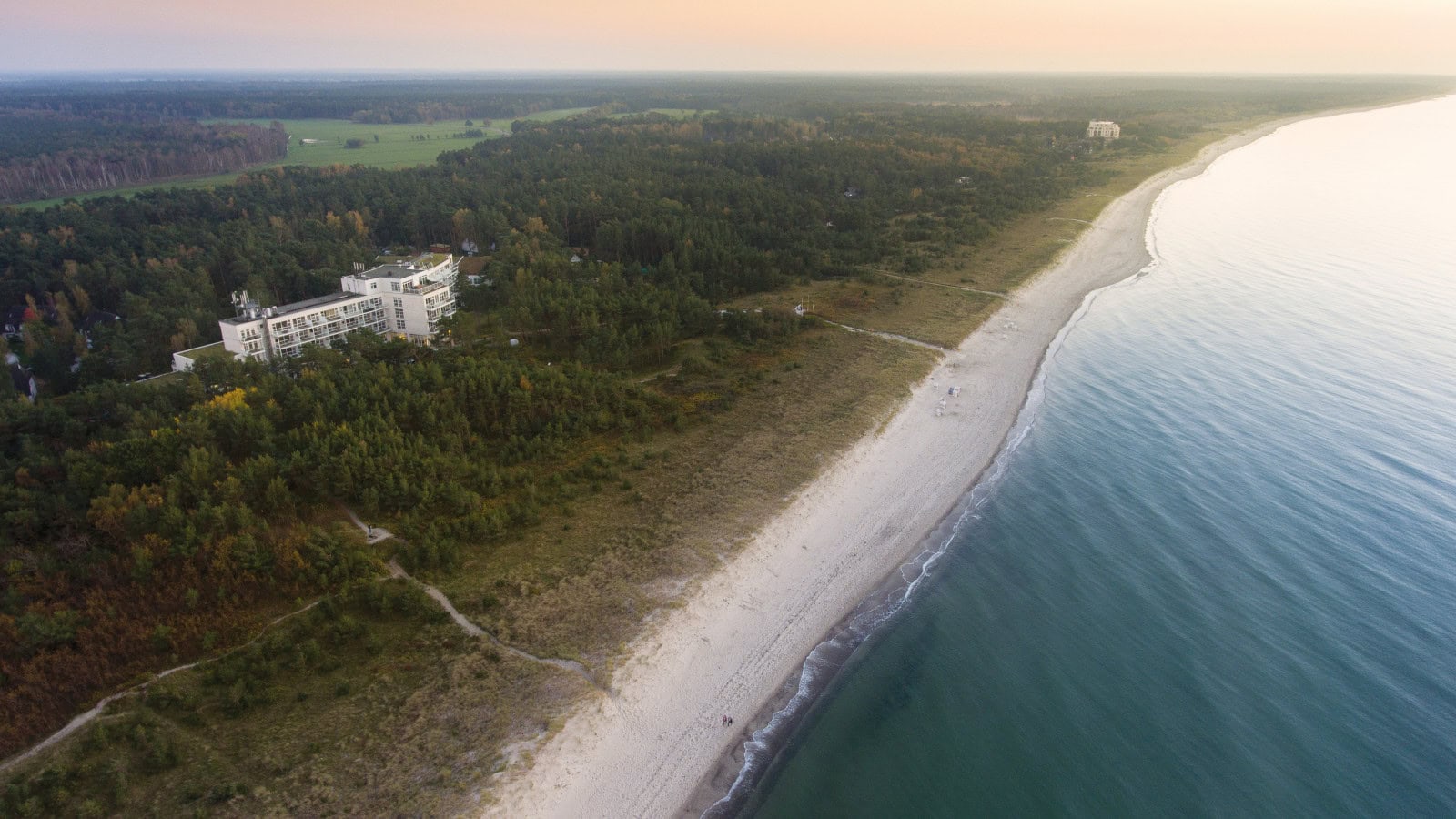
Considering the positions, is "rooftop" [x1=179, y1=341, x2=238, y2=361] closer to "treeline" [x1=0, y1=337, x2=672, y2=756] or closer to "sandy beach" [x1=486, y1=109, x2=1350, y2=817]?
"treeline" [x1=0, y1=337, x2=672, y2=756]

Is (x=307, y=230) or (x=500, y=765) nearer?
(x=500, y=765)

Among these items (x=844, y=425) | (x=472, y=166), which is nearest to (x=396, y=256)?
(x=472, y=166)

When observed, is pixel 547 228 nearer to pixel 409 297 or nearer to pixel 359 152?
pixel 409 297

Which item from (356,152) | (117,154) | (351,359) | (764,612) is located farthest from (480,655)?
(356,152)

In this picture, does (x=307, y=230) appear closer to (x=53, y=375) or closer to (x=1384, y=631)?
(x=53, y=375)

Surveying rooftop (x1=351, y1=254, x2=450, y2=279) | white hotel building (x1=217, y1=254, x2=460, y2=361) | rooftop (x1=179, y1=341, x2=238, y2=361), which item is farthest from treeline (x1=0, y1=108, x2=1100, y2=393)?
rooftop (x1=351, y1=254, x2=450, y2=279)

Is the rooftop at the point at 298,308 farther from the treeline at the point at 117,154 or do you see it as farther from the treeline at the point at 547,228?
the treeline at the point at 117,154
